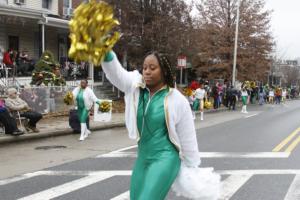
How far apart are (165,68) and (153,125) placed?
0.50m

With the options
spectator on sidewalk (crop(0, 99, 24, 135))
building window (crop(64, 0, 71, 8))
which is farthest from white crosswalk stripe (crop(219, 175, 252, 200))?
building window (crop(64, 0, 71, 8))

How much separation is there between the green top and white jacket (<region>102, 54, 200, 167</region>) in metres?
0.04

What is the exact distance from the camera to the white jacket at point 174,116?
13.5 ft

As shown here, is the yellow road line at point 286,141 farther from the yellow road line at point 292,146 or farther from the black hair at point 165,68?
the black hair at point 165,68

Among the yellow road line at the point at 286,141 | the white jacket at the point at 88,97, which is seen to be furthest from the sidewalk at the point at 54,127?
the yellow road line at the point at 286,141

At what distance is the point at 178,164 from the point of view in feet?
13.8

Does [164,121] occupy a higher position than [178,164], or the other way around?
[164,121]

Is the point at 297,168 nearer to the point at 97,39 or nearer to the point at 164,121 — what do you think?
the point at 164,121

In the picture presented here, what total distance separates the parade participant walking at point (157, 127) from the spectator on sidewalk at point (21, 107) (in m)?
10.1

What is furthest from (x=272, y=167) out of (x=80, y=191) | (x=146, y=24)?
(x=146, y=24)

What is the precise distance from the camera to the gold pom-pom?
3.42m

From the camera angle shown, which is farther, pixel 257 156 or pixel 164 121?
pixel 257 156

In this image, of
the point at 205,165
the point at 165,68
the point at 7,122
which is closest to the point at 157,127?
the point at 165,68

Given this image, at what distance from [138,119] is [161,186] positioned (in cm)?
59
